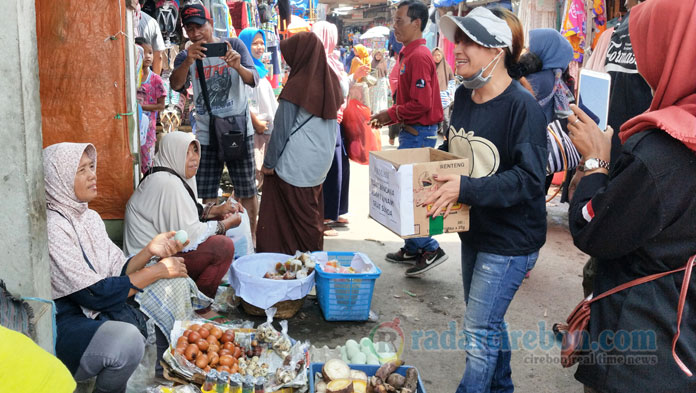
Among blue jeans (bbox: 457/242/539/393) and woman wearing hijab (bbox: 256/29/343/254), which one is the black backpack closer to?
woman wearing hijab (bbox: 256/29/343/254)

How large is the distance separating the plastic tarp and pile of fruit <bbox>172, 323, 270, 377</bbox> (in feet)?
4.17

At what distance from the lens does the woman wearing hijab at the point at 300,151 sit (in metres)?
4.29

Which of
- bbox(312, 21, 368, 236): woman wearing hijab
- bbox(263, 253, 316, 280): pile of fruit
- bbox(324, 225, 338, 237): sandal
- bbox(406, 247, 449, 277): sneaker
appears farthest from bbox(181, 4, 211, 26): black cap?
bbox(406, 247, 449, 277): sneaker

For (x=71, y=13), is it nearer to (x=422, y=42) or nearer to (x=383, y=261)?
(x=422, y=42)

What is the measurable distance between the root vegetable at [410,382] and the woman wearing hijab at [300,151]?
2.07m

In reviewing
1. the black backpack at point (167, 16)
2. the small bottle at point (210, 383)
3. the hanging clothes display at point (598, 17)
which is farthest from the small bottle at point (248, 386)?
the hanging clothes display at point (598, 17)

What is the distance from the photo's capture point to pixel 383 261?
520cm

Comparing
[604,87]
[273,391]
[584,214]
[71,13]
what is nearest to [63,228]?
[273,391]

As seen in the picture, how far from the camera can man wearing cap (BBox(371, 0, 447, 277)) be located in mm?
4809

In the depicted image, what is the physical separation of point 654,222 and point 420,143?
3441mm

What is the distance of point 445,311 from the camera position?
4.19m

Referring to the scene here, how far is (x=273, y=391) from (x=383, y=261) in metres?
2.59

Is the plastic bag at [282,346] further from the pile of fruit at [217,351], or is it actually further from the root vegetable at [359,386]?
the root vegetable at [359,386]

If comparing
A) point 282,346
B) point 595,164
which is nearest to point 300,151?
point 282,346
